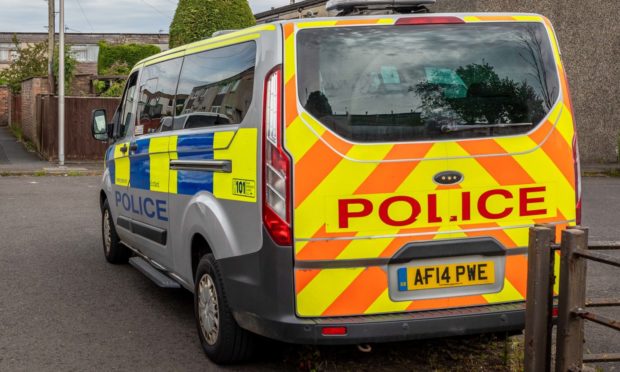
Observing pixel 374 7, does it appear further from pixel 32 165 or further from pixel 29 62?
pixel 29 62

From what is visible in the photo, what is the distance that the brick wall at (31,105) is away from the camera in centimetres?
2802

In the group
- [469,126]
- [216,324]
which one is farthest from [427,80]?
[216,324]

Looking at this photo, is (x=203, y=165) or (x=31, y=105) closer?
(x=203, y=165)

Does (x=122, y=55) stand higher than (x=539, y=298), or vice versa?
(x=122, y=55)

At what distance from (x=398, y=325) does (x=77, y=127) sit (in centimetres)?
2033

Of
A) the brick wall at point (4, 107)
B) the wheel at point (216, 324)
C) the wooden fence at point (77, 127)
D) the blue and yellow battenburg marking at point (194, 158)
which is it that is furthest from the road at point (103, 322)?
the brick wall at point (4, 107)

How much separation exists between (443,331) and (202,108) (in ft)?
7.14

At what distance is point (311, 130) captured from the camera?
14.4 feet

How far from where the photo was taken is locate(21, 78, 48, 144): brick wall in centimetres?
2802

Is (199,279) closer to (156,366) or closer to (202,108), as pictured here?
(156,366)

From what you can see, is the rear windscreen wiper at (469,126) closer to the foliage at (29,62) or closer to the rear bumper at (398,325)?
the rear bumper at (398,325)

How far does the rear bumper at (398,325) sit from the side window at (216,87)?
1224mm

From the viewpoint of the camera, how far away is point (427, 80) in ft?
15.0

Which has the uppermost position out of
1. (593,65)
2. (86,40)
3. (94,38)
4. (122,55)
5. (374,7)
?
(94,38)
